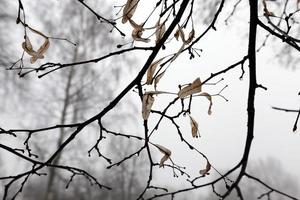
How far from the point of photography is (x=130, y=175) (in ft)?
67.8

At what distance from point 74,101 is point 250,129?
6.81 meters

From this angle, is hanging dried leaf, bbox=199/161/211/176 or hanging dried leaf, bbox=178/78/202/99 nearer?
hanging dried leaf, bbox=178/78/202/99

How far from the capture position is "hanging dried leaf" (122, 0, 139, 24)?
45.6 inches

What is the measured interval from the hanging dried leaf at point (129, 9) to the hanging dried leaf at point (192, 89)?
1.21 feet

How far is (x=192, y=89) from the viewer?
0.92 meters

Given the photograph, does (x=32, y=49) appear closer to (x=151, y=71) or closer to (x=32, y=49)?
(x=32, y=49)

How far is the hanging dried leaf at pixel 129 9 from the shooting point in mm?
1157

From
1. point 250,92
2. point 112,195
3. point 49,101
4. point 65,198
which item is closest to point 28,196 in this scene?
point 65,198

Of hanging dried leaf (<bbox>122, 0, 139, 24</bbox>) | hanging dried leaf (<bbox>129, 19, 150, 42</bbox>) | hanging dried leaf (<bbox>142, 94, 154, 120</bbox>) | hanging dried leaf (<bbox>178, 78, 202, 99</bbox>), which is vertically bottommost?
hanging dried leaf (<bbox>178, 78, 202, 99</bbox>)

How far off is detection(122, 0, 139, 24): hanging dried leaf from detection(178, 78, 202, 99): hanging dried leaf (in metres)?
0.37

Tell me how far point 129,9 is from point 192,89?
394 mm

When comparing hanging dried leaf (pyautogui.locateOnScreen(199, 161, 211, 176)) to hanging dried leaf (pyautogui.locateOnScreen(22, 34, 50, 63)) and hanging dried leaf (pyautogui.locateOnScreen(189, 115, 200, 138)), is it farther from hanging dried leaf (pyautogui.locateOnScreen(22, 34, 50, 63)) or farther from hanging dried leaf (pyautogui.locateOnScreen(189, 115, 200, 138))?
hanging dried leaf (pyautogui.locateOnScreen(22, 34, 50, 63))

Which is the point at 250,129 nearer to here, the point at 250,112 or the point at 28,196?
the point at 250,112

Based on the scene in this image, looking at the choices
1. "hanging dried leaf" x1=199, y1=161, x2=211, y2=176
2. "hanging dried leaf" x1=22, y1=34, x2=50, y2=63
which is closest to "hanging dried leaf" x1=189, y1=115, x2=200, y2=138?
"hanging dried leaf" x1=199, y1=161, x2=211, y2=176
